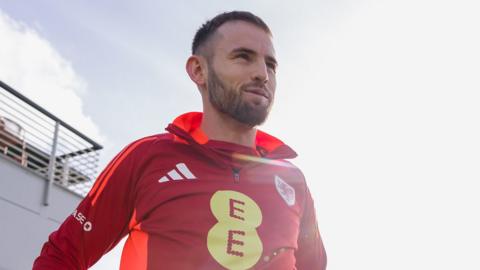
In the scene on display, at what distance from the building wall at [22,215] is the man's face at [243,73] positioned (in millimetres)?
5102

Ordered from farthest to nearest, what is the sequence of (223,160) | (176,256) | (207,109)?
(207,109), (223,160), (176,256)

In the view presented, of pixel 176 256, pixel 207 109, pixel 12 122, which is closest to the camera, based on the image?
pixel 176 256

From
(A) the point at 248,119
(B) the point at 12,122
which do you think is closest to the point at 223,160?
(A) the point at 248,119

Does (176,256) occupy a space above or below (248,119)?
below

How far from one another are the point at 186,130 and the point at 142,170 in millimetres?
200

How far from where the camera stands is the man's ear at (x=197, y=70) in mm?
1755

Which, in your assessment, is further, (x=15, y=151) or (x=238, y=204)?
(x=15, y=151)

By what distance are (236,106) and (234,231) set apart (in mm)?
354

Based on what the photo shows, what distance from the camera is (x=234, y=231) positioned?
56.1 inches

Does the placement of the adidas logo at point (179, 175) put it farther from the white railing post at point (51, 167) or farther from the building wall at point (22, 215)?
the white railing post at point (51, 167)

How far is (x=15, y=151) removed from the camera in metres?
7.38

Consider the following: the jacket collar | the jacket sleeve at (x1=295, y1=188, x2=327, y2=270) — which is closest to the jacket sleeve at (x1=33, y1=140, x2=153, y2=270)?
the jacket collar

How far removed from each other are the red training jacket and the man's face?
4.8 inches

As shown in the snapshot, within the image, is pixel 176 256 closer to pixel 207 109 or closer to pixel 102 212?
pixel 102 212
